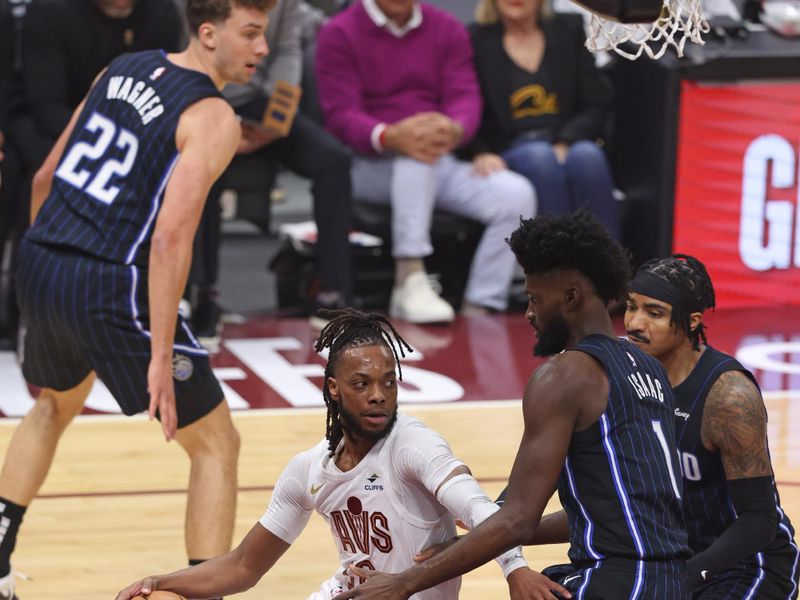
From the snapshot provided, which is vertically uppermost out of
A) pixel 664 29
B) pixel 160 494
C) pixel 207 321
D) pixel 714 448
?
pixel 664 29

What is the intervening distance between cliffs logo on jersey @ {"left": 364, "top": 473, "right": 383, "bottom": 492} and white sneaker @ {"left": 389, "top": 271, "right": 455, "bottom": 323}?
458 cm

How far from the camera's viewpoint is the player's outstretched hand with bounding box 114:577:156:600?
3.41 metres

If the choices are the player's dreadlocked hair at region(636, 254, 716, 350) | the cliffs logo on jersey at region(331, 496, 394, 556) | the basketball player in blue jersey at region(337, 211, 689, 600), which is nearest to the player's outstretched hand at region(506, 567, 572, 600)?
the basketball player in blue jersey at region(337, 211, 689, 600)

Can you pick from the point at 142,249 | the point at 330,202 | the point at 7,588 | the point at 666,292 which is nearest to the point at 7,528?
the point at 7,588

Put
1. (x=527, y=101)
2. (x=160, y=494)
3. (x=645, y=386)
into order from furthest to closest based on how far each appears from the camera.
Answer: (x=527, y=101) → (x=160, y=494) → (x=645, y=386)

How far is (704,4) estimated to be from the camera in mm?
8609

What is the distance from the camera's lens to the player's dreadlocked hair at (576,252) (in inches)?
128

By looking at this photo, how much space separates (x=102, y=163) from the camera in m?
4.56

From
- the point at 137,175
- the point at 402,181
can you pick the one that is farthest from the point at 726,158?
the point at 137,175

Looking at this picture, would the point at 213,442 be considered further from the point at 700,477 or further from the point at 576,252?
the point at 576,252

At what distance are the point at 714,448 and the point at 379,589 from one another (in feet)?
3.30

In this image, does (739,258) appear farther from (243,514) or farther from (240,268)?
(243,514)

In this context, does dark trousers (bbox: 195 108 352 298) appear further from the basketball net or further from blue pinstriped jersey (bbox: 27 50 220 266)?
the basketball net

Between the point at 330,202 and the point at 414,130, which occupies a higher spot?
the point at 414,130
